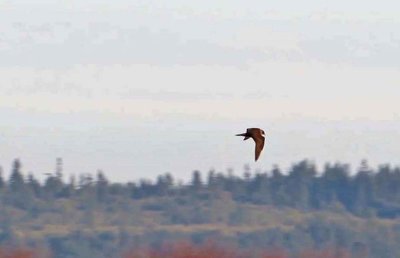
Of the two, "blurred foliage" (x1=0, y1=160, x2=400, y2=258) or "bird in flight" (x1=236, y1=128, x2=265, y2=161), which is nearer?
"bird in flight" (x1=236, y1=128, x2=265, y2=161)

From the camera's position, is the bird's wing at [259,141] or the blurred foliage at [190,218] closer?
the bird's wing at [259,141]

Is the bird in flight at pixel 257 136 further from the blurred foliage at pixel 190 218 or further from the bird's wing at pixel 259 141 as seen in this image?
the blurred foliage at pixel 190 218

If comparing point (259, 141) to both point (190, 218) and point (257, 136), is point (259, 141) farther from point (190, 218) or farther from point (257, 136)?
point (190, 218)

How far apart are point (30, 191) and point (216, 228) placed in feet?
92.3

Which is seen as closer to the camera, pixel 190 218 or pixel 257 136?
pixel 257 136

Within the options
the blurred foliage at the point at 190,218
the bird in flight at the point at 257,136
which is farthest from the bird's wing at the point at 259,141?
the blurred foliage at the point at 190,218

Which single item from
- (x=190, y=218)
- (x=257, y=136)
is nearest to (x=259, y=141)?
(x=257, y=136)

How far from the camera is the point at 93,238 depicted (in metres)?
166

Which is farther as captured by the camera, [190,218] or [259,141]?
[190,218]

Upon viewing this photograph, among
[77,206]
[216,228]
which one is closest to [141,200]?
[77,206]

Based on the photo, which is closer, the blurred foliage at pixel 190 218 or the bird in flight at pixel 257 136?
the bird in flight at pixel 257 136

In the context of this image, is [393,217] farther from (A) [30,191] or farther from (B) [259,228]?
(A) [30,191]

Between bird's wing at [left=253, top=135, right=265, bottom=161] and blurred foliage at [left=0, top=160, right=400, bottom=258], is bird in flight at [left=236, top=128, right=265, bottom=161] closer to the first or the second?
bird's wing at [left=253, top=135, right=265, bottom=161]

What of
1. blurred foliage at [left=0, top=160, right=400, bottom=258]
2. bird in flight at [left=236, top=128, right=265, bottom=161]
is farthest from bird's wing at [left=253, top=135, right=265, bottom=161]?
blurred foliage at [left=0, top=160, right=400, bottom=258]
